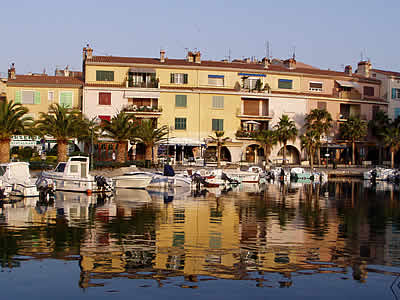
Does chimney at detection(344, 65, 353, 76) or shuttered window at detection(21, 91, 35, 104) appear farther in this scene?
chimney at detection(344, 65, 353, 76)

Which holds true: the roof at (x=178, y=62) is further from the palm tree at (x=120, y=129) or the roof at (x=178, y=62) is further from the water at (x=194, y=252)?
the water at (x=194, y=252)

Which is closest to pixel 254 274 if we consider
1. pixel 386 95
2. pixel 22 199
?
pixel 22 199

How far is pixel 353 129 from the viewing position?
67375mm

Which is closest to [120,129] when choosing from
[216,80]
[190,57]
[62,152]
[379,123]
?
[62,152]

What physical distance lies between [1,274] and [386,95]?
2707 inches

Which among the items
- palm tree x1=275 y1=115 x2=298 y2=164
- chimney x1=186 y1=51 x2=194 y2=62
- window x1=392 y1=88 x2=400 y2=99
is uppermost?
chimney x1=186 y1=51 x2=194 y2=62

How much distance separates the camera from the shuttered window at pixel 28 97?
62.3 m

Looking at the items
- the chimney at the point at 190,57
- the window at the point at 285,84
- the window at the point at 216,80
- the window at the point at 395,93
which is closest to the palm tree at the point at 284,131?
the window at the point at 285,84

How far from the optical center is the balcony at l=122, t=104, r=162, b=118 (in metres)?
61.7

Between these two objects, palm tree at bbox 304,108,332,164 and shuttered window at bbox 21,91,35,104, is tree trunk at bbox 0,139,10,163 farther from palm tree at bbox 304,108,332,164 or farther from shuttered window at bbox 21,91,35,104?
palm tree at bbox 304,108,332,164

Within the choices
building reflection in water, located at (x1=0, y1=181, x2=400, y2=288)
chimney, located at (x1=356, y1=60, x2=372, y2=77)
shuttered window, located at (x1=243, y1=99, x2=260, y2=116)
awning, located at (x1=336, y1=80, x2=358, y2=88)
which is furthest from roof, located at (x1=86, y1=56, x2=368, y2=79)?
building reflection in water, located at (x1=0, y1=181, x2=400, y2=288)

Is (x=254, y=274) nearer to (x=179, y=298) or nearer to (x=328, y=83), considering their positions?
(x=179, y=298)

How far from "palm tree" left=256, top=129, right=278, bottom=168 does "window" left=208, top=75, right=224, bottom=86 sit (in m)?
7.70

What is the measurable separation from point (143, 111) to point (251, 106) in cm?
1372
